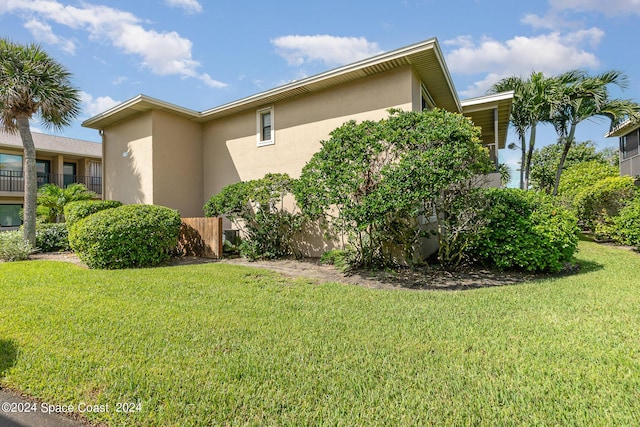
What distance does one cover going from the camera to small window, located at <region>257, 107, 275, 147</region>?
10.9 m

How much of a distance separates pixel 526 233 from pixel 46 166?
88.5ft

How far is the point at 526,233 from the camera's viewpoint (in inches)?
269

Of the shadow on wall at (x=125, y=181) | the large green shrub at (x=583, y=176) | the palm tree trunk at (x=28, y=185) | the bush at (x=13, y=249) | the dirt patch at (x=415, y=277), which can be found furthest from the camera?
the large green shrub at (x=583, y=176)

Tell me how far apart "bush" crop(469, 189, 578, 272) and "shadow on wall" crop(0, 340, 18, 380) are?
25.3 feet

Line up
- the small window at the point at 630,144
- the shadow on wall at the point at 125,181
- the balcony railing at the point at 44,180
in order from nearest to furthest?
the shadow on wall at the point at 125,181 < the small window at the point at 630,144 < the balcony railing at the point at 44,180

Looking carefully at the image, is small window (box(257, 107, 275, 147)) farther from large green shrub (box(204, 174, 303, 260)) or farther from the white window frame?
large green shrub (box(204, 174, 303, 260))

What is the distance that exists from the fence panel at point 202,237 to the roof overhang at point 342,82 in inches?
166

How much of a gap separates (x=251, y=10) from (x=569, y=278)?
409 inches

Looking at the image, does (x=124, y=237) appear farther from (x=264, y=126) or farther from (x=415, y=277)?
(x=415, y=277)

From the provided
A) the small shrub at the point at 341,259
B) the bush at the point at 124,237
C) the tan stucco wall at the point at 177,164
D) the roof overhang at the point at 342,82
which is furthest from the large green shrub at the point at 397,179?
the tan stucco wall at the point at 177,164

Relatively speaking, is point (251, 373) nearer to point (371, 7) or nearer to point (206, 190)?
point (371, 7)

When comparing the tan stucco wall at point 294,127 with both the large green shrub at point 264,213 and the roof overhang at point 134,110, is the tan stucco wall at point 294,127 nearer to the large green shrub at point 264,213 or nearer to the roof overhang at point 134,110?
the large green shrub at point 264,213

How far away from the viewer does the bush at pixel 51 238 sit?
10.9m

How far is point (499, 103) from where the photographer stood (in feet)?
34.7
